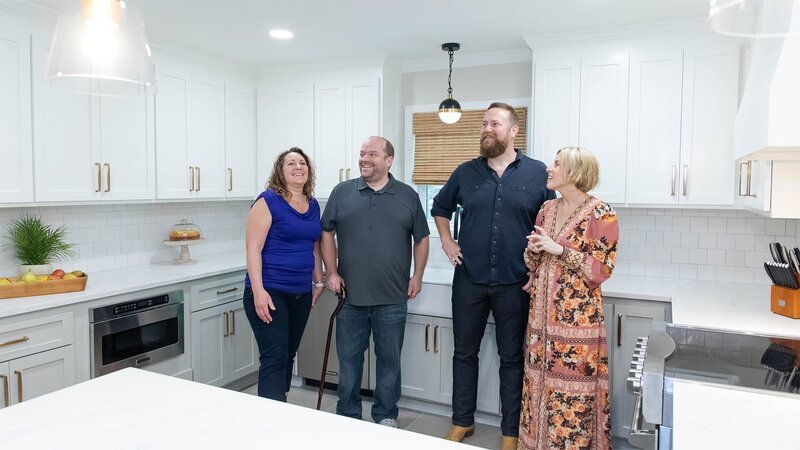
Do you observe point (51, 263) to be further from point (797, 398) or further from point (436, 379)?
point (797, 398)

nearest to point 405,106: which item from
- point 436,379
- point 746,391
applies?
point 436,379

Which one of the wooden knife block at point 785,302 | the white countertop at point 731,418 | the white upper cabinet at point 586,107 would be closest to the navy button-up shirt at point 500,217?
the white upper cabinet at point 586,107

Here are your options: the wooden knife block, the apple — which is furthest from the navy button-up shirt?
the apple

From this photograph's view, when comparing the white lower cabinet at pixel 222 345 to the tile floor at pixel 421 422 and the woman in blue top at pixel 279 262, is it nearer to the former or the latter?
the tile floor at pixel 421 422

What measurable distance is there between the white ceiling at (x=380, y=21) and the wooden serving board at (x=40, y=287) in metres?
1.41

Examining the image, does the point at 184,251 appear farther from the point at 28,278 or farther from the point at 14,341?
the point at 14,341

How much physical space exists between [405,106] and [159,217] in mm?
1966

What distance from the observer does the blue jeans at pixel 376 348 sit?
312 centimetres

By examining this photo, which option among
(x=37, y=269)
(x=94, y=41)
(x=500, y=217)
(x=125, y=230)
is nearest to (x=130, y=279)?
(x=37, y=269)

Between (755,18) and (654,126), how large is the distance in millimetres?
2407

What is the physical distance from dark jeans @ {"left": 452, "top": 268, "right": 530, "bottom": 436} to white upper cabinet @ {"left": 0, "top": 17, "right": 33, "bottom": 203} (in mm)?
2284

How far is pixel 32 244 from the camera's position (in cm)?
315

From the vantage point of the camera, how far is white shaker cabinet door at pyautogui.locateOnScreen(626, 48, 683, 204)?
3.24m

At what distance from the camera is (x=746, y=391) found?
1488 mm
